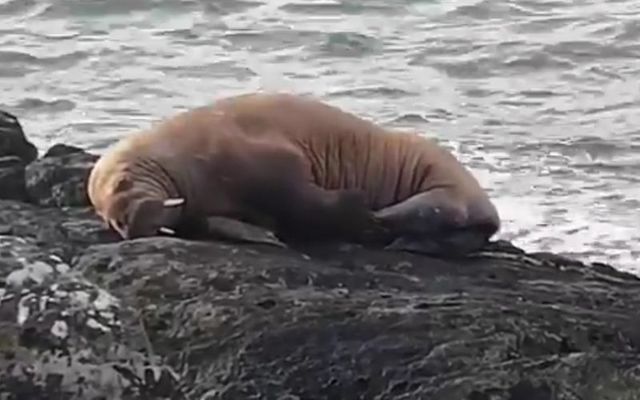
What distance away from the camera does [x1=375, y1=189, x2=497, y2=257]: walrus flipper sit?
17.7 feet

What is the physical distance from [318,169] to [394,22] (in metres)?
12.2

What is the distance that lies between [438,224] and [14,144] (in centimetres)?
192

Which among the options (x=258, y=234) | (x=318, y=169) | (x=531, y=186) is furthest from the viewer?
(x=531, y=186)

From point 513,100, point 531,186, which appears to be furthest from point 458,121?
point 531,186

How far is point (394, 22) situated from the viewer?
17656mm

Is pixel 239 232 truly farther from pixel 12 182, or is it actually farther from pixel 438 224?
pixel 12 182

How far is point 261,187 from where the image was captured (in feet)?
17.6

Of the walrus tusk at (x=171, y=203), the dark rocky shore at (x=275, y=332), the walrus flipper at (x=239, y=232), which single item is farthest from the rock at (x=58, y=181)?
the dark rocky shore at (x=275, y=332)

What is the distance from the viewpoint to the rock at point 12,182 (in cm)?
593

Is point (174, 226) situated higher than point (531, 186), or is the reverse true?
point (174, 226)

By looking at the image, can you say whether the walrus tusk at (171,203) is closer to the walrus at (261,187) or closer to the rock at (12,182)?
the walrus at (261,187)

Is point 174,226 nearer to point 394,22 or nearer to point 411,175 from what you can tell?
point 411,175

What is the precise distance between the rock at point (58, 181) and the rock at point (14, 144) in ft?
0.87

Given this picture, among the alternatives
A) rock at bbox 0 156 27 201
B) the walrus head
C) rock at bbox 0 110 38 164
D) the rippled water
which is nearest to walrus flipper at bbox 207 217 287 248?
the walrus head
